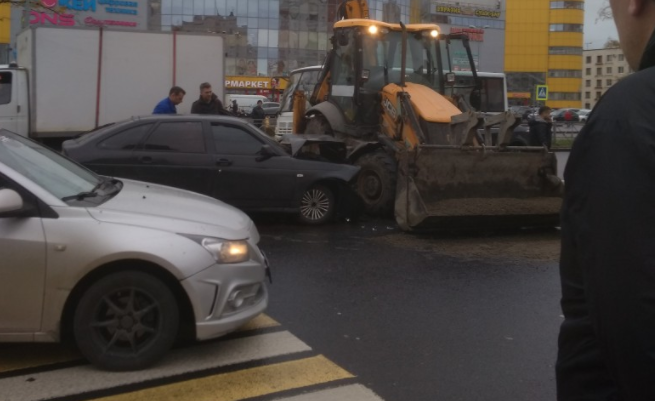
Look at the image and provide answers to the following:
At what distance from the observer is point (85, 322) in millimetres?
4859

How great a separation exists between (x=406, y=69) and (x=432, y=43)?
78cm

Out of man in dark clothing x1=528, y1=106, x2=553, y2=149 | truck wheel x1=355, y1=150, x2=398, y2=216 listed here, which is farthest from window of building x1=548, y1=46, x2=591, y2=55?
truck wheel x1=355, y1=150, x2=398, y2=216

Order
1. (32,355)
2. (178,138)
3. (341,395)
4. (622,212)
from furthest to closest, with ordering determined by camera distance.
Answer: (178,138)
(32,355)
(341,395)
(622,212)

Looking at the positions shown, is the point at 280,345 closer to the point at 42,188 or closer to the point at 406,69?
the point at 42,188

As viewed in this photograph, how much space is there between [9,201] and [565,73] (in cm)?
11114

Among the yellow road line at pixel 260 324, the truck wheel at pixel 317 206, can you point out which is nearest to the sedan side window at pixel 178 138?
the truck wheel at pixel 317 206

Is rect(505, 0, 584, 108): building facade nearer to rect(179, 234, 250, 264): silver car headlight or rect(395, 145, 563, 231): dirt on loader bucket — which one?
rect(395, 145, 563, 231): dirt on loader bucket

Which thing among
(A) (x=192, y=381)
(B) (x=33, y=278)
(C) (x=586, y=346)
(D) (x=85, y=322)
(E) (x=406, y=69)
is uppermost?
(E) (x=406, y=69)

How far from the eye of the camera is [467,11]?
90.2m

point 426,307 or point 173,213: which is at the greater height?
point 173,213

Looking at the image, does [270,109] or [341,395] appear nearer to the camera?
[341,395]

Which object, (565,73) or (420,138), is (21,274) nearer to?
(420,138)

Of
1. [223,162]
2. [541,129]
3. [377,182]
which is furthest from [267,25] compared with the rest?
[223,162]

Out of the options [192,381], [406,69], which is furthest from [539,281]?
[406,69]
